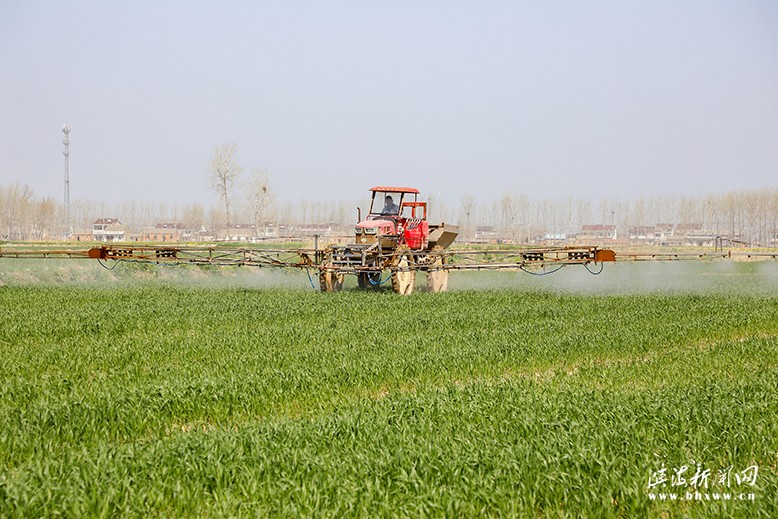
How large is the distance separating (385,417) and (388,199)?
1767 cm

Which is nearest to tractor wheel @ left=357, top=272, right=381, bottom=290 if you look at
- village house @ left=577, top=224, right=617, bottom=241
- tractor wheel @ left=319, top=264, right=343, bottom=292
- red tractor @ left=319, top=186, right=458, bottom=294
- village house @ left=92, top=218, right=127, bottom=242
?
red tractor @ left=319, top=186, right=458, bottom=294

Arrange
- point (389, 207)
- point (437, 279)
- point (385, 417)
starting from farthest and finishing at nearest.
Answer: point (437, 279)
point (389, 207)
point (385, 417)

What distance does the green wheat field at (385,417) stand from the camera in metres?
5.15

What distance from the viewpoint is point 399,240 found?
77.7ft

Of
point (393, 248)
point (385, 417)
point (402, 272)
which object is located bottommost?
point (385, 417)

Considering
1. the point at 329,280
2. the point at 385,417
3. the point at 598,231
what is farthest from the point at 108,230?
the point at 385,417

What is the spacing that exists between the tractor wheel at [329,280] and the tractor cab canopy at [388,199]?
2554 mm

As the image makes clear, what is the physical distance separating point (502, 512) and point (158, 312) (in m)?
13.8

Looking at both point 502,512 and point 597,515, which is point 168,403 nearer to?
point 502,512

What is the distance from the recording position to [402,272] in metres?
23.0

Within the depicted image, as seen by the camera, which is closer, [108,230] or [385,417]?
[385,417]

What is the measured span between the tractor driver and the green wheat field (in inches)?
342

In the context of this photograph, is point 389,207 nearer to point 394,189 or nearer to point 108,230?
point 394,189

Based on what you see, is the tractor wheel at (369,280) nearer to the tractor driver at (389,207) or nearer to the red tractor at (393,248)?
the red tractor at (393,248)
